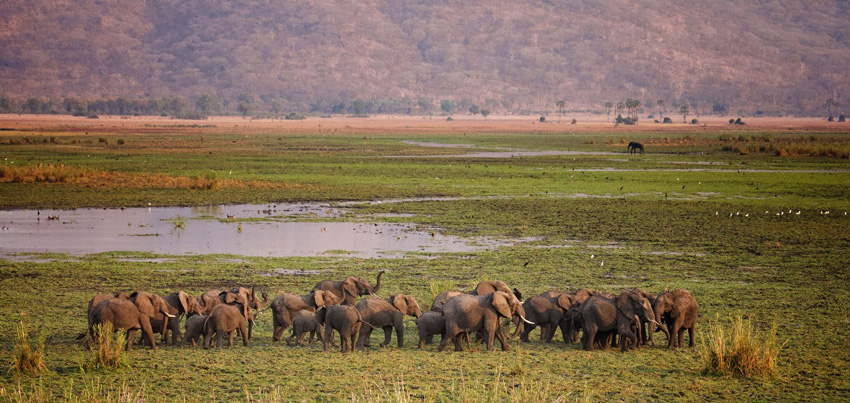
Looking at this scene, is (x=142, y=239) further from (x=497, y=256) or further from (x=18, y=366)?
(x=18, y=366)

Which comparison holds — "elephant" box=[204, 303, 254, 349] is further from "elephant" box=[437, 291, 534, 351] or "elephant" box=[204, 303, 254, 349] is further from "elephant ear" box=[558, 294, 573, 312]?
"elephant ear" box=[558, 294, 573, 312]

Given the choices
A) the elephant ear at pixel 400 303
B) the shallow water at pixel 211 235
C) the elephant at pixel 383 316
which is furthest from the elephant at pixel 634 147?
the elephant at pixel 383 316

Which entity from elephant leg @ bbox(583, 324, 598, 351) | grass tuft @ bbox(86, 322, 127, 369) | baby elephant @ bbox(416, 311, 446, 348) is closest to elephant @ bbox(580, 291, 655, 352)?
elephant leg @ bbox(583, 324, 598, 351)

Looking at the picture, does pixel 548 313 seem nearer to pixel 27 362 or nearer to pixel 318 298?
pixel 318 298

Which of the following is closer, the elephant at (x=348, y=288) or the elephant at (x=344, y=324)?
the elephant at (x=344, y=324)

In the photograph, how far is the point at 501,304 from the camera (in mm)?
12344

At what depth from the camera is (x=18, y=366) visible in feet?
36.0

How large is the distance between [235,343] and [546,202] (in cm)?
2168

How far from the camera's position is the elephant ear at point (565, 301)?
13219 mm

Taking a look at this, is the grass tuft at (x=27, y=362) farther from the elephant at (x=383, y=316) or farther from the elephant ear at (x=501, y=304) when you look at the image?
the elephant ear at (x=501, y=304)

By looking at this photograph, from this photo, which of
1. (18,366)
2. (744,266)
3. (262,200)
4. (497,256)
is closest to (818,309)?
(744,266)

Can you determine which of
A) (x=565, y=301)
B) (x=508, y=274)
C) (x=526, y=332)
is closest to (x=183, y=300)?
(x=526, y=332)

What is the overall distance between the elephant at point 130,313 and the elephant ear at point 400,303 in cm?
297

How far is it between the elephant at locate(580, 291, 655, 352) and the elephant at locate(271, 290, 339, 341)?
142 inches
